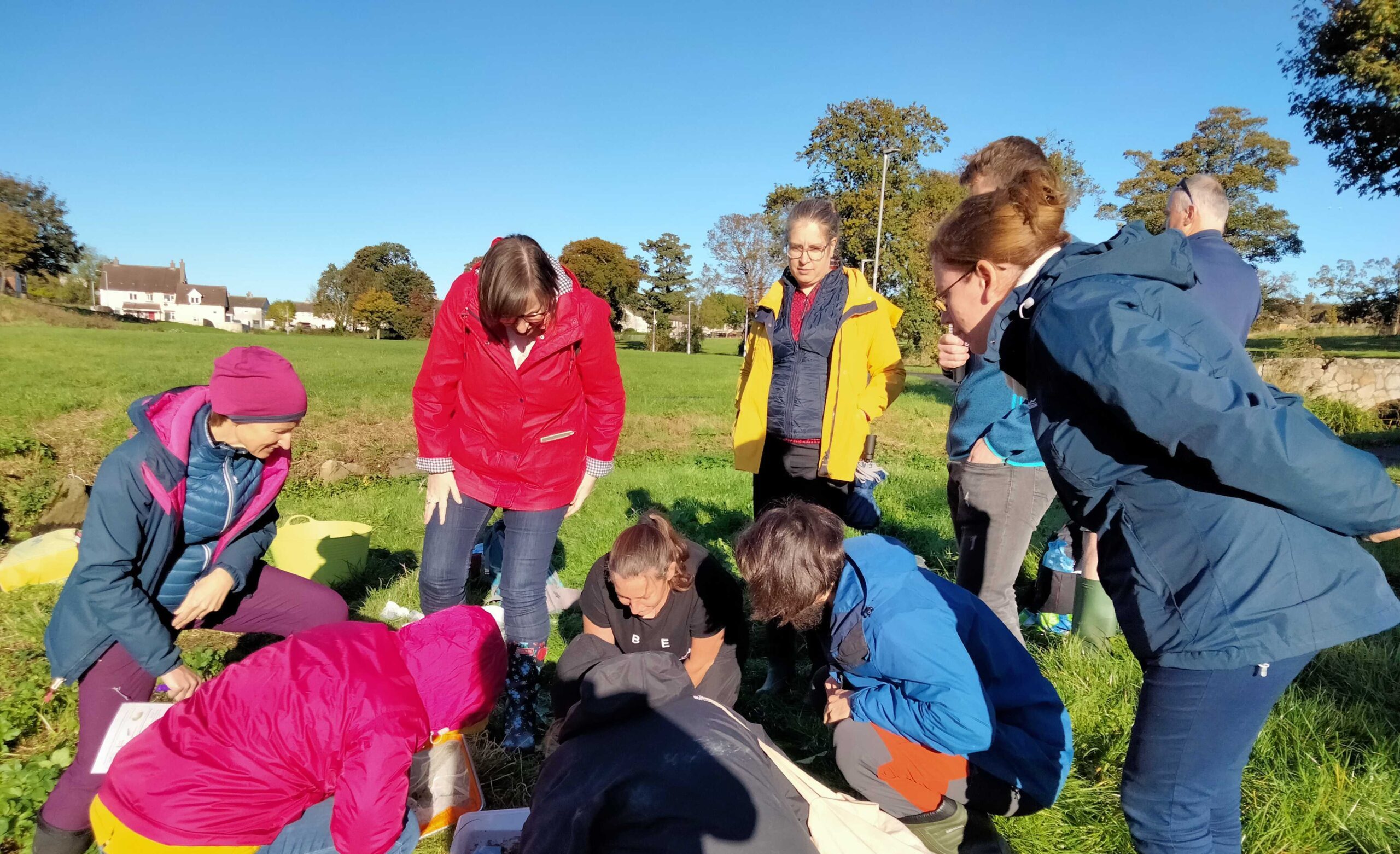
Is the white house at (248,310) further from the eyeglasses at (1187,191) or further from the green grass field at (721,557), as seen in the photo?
the eyeglasses at (1187,191)

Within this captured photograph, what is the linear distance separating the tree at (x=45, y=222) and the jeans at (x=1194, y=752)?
56.9 meters

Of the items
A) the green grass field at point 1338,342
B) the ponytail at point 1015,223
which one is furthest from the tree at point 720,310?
the ponytail at point 1015,223

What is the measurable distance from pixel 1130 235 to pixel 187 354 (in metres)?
22.3

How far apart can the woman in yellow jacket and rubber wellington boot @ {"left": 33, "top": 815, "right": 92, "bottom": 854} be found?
265 centimetres

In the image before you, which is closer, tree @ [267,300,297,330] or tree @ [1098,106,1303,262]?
tree @ [1098,106,1303,262]

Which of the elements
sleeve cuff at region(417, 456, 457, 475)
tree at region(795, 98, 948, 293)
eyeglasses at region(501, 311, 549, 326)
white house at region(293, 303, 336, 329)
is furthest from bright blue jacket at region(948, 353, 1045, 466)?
white house at region(293, 303, 336, 329)

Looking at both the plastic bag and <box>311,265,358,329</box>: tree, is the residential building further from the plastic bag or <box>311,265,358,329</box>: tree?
the plastic bag

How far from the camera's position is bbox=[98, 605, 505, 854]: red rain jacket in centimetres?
197

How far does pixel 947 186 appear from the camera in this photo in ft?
107

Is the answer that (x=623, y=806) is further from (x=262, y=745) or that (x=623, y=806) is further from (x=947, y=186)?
(x=947, y=186)

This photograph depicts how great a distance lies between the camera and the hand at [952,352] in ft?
9.43

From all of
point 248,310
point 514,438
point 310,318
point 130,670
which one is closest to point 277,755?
point 130,670

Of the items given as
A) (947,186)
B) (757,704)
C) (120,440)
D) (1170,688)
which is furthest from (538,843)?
(947,186)

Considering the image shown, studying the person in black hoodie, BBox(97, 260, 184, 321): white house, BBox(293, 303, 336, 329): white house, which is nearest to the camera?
the person in black hoodie
